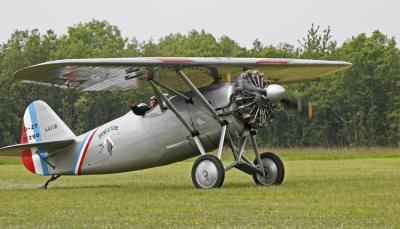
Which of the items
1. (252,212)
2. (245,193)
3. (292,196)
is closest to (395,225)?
(252,212)

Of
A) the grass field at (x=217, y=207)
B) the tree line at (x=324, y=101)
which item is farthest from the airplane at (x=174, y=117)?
the tree line at (x=324, y=101)

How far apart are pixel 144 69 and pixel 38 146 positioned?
3408 millimetres

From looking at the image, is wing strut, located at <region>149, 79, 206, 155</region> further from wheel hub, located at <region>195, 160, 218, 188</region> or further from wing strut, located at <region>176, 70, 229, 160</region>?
wheel hub, located at <region>195, 160, 218, 188</region>

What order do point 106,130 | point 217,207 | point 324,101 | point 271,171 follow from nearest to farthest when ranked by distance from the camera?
1. point 217,207
2. point 271,171
3. point 106,130
4. point 324,101

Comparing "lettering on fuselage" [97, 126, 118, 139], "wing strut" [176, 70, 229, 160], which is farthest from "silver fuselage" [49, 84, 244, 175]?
"wing strut" [176, 70, 229, 160]

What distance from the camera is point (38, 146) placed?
61.7 ft

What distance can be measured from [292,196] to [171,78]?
5099 mm

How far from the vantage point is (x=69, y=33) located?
107m

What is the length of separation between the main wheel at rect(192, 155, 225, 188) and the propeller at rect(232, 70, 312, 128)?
1.08 meters

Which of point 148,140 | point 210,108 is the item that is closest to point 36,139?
point 148,140

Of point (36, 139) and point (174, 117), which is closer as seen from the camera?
point (174, 117)

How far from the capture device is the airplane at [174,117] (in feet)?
54.0

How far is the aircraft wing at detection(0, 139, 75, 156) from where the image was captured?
18.1 m

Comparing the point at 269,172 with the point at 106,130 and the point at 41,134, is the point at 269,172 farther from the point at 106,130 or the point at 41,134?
the point at 41,134
